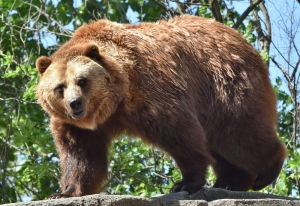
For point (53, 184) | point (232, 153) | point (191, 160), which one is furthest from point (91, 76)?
point (53, 184)

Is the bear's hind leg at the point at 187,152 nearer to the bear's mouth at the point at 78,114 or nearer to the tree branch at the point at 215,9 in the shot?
the bear's mouth at the point at 78,114

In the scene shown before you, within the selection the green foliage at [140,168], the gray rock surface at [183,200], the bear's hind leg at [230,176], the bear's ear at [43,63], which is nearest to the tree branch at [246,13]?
the green foliage at [140,168]

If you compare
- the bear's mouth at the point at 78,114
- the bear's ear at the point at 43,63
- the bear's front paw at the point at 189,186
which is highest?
the bear's ear at the point at 43,63

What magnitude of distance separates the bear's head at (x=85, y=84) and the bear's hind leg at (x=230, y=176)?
1.57m

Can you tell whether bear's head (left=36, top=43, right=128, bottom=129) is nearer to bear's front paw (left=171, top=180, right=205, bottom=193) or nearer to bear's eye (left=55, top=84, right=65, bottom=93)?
bear's eye (left=55, top=84, right=65, bottom=93)

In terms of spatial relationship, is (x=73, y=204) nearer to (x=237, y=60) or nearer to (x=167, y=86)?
(x=167, y=86)

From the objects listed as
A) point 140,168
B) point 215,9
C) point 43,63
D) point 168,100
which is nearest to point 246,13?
point 215,9

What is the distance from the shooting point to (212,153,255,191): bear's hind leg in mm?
8719

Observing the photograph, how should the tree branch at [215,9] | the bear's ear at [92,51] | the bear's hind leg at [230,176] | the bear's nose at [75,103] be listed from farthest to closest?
the tree branch at [215,9]
the bear's hind leg at [230,176]
the bear's ear at [92,51]
the bear's nose at [75,103]

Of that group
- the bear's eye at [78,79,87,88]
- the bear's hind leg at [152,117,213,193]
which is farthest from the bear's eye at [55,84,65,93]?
the bear's hind leg at [152,117,213,193]

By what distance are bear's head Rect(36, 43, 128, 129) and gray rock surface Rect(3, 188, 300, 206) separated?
1153 millimetres

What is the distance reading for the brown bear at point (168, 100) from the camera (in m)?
7.76

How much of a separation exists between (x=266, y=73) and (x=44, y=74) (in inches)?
101

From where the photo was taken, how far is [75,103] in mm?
7594
